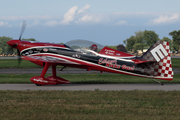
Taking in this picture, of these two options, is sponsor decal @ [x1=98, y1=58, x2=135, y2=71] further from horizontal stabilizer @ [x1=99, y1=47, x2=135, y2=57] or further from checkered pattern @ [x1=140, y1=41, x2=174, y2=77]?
checkered pattern @ [x1=140, y1=41, x2=174, y2=77]

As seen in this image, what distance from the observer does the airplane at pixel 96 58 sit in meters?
13.5

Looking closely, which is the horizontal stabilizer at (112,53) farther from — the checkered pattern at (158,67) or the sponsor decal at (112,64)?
the checkered pattern at (158,67)

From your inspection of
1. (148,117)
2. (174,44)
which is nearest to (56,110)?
(148,117)

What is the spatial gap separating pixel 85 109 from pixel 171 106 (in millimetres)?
2981

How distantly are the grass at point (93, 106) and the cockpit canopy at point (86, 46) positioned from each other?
4.31 m

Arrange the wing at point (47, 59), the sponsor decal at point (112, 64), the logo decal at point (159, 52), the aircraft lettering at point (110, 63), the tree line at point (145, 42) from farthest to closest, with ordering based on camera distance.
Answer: the tree line at point (145, 42) < the wing at point (47, 59) < the aircraft lettering at point (110, 63) < the sponsor decal at point (112, 64) < the logo decal at point (159, 52)

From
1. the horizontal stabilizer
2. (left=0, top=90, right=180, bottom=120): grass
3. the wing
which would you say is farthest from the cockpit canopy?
(left=0, top=90, right=180, bottom=120): grass

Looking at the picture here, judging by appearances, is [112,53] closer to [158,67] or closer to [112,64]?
[112,64]

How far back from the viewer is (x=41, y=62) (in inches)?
569

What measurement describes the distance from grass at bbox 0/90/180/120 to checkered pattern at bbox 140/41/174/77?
321 centimetres

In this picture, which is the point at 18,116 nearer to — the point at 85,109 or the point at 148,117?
the point at 85,109

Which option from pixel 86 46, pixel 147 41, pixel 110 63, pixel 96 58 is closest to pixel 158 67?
pixel 110 63

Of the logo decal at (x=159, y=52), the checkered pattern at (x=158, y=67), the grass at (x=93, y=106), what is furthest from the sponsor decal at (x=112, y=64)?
the grass at (x=93, y=106)

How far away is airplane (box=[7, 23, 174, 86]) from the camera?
13500mm
